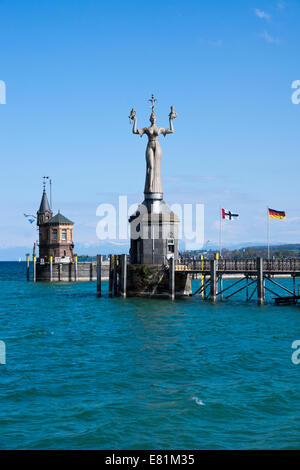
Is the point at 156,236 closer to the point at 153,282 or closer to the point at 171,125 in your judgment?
the point at 153,282

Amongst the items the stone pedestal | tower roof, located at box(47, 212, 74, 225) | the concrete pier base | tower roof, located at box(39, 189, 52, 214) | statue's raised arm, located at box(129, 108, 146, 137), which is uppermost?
statue's raised arm, located at box(129, 108, 146, 137)

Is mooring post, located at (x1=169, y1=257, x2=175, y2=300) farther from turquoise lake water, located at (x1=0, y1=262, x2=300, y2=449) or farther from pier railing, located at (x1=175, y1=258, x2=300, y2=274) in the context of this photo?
turquoise lake water, located at (x1=0, y1=262, x2=300, y2=449)

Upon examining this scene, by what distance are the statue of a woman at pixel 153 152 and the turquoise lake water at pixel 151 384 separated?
1864 centimetres

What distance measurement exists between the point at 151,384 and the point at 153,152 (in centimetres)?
3644

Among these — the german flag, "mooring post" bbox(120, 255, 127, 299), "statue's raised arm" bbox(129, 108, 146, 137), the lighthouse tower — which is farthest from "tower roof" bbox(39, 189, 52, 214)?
the german flag

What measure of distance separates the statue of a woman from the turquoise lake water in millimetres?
18644

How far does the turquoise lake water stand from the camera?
1616 cm

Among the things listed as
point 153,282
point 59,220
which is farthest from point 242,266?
point 59,220

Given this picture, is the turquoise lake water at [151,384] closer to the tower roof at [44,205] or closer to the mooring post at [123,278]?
the mooring post at [123,278]

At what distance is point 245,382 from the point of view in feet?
70.2

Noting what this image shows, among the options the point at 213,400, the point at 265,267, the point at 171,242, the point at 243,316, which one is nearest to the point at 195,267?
the point at 171,242

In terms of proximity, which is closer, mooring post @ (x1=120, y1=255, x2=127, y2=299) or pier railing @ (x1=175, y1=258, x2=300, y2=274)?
pier railing @ (x1=175, y1=258, x2=300, y2=274)

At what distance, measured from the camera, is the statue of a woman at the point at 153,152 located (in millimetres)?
54406
